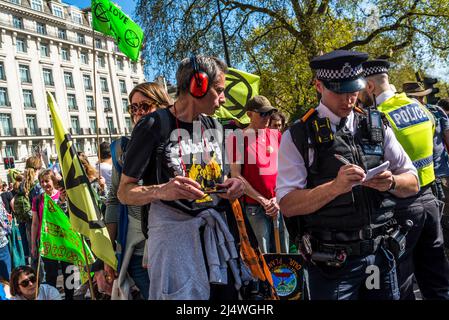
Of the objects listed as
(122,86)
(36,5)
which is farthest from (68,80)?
(36,5)

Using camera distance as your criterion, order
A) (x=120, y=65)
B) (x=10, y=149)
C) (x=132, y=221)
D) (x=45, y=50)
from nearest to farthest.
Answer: (x=132, y=221)
(x=10, y=149)
(x=45, y=50)
(x=120, y=65)

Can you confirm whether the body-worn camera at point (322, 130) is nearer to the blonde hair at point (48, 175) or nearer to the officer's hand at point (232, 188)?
the officer's hand at point (232, 188)

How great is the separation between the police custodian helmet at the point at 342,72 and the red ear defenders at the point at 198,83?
0.65 meters

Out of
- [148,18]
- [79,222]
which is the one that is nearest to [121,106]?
[148,18]

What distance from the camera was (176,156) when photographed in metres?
2.21

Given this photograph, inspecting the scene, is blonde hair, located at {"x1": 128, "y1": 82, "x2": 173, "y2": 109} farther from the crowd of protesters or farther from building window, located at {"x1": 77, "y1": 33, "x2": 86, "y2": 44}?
building window, located at {"x1": 77, "y1": 33, "x2": 86, "y2": 44}

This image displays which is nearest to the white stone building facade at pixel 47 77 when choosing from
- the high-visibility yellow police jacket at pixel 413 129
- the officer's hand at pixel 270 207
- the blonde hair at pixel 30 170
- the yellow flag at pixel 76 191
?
the blonde hair at pixel 30 170

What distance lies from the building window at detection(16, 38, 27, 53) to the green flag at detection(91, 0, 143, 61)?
53.7 metres

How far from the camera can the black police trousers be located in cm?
304

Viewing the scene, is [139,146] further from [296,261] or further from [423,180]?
[423,180]

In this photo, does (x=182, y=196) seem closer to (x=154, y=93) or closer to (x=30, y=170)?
(x=154, y=93)

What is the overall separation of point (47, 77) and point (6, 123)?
27.5 ft

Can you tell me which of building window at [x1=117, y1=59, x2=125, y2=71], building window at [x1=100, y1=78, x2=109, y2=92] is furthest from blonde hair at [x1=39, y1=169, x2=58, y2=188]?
building window at [x1=117, y1=59, x2=125, y2=71]

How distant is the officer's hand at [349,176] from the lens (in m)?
1.99
